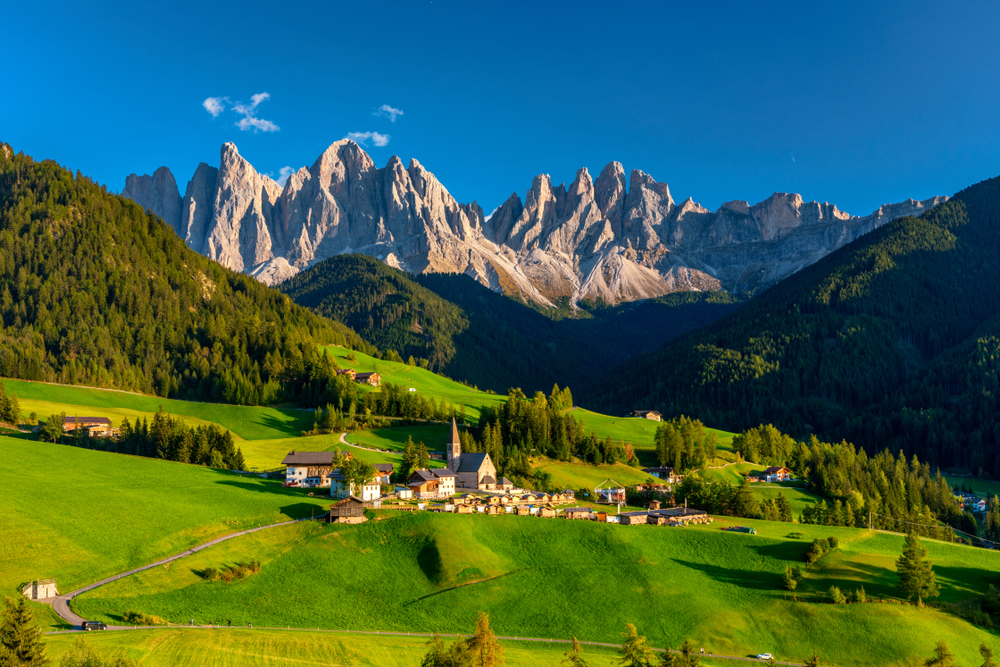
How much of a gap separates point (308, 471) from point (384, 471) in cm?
1178

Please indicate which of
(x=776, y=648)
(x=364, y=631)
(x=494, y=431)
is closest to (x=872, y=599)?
(x=776, y=648)

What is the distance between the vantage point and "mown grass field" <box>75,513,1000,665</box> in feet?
234

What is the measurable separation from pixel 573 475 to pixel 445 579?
6210 cm

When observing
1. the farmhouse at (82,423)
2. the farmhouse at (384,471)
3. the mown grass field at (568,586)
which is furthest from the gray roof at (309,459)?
the farmhouse at (82,423)

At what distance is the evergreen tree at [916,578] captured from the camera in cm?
8044

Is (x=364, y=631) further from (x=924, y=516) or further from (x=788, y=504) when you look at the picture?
(x=924, y=516)

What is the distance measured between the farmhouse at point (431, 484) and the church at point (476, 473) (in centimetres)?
546

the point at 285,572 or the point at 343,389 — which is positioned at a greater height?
the point at 343,389

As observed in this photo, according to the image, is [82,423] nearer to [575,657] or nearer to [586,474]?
[586,474]

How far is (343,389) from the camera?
601ft

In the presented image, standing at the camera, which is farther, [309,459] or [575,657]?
[309,459]

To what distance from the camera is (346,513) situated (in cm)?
9344

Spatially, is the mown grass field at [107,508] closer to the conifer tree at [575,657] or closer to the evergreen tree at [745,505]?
the conifer tree at [575,657]

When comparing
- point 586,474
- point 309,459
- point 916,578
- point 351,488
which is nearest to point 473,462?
point 351,488
